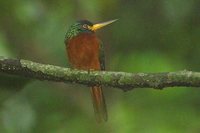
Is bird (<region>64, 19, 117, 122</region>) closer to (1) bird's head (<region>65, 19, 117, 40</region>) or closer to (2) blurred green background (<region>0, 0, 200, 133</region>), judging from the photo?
(1) bird's head (<region>65, 19, 117, 40</region>)

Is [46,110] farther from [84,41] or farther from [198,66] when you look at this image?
[198,66]

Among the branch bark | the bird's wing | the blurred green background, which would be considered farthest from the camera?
the blurred green background

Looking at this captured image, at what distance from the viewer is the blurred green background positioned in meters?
3.00

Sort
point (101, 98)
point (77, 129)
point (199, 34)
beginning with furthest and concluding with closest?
point (199, 34) → point (77, 129) → point (101, 98)

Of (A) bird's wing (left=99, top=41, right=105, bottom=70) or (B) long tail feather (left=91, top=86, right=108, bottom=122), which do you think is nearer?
(B) long tail feather (left=91, top=86, right=108, bottom=122)

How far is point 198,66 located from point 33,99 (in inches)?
40.6

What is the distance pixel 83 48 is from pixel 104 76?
0.39m

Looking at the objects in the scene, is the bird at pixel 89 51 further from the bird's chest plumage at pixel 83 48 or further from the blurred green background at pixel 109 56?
the blurred green background at pixel 109 56

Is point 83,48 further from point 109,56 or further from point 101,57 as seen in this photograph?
point 109,56

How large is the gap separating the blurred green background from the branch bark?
0.45 metres

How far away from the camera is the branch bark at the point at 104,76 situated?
7.72 feet

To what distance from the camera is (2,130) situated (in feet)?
10.4

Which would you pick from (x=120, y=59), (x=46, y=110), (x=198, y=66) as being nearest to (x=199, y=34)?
(x=198, y=66)

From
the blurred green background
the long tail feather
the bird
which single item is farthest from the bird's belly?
the blurred green background
